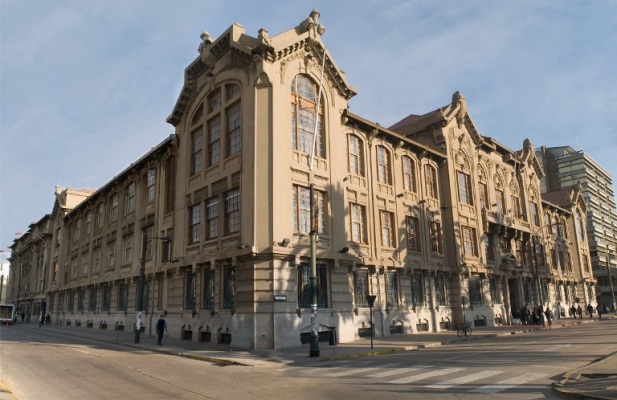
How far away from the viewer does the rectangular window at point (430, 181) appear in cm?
3582

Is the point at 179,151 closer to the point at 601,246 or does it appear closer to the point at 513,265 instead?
the point at 513,265

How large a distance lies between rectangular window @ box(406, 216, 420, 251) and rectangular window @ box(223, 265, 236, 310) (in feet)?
45.0

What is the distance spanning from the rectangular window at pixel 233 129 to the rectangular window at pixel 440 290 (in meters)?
17.7

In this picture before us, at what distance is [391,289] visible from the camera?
30.3 meters

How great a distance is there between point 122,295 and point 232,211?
61.9 ft

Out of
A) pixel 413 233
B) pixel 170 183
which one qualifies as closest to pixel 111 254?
pixel 170 183

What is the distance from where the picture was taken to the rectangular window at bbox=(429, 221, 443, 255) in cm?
3475

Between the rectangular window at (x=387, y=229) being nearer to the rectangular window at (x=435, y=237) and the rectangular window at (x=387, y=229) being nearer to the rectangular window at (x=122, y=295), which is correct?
the rectangular window at (x=435, y=237)

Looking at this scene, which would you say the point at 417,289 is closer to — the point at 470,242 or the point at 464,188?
the point at 470,242

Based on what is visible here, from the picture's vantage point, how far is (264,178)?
23344mm

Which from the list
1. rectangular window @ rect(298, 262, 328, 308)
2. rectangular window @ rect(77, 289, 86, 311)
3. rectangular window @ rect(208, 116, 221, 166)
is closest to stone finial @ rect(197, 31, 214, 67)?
A: rectangular window @ rect(208, 116, 221, 166)

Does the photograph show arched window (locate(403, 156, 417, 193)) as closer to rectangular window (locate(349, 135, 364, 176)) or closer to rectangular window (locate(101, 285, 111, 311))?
rectangular window (locate(349, 135, 364, 176))

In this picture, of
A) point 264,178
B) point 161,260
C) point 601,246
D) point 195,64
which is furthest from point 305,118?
point 601,246

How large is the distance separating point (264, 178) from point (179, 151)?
10683mm
